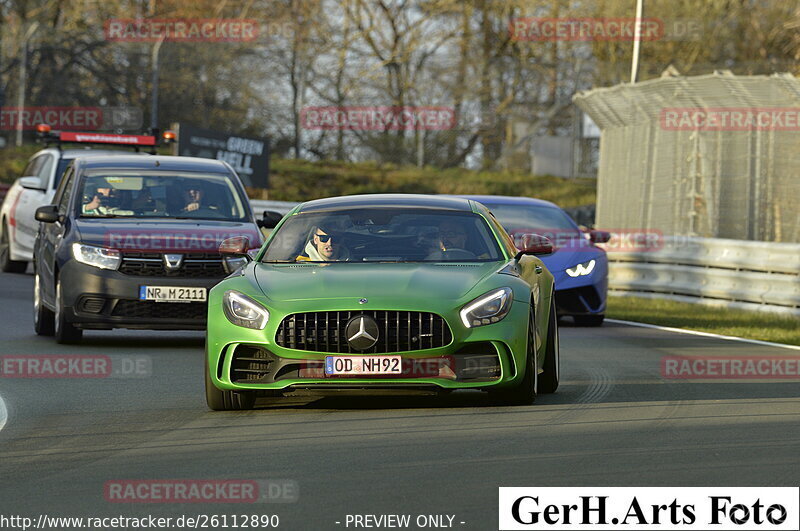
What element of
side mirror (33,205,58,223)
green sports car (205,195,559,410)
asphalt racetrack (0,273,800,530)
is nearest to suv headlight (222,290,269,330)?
green sports car (205,195,559,410)

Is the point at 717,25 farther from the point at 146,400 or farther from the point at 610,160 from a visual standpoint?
the point at 146,400

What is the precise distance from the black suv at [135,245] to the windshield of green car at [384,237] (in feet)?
10.3

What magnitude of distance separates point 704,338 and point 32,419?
350 inches

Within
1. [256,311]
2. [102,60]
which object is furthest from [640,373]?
[102,60]

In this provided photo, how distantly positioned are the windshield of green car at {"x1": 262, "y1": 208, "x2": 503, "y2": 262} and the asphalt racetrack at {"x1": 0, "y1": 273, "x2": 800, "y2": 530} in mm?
916

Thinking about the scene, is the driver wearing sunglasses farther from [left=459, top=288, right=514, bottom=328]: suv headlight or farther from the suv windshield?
the suv windshield

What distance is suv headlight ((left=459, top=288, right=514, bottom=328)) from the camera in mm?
9891

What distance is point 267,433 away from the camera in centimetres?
918

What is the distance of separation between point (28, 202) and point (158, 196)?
8.47 m

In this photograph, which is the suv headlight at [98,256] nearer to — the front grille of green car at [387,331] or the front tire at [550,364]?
the front tire at [550,364]

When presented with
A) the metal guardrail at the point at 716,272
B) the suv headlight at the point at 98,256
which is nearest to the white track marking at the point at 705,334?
the metal guardrail at the point at 716,272

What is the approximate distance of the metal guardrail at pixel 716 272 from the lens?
20719 millimetres

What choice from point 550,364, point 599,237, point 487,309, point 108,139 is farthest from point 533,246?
point 108,139

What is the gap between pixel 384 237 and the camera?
36.1 feet
